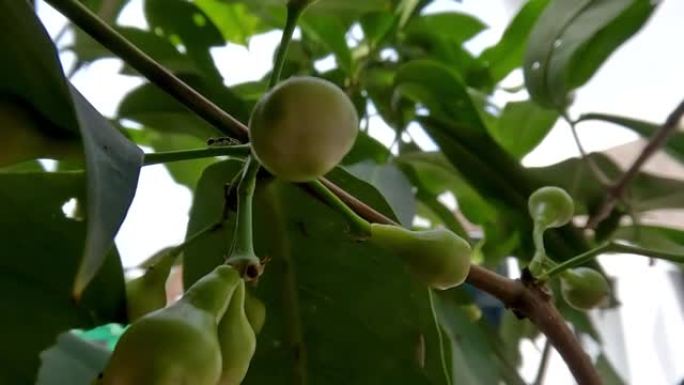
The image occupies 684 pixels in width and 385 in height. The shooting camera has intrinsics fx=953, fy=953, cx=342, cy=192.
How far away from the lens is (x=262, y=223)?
39cm

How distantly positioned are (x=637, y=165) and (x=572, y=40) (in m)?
0.09

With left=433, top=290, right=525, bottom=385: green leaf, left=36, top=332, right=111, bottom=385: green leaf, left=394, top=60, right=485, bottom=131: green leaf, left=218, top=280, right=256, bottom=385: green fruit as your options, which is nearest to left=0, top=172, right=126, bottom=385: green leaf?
left=36, top=332, right=111, bottom=385: green leaf

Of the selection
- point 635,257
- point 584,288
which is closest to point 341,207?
point 584,288

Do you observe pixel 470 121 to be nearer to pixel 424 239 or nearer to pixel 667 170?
pixel 424 239

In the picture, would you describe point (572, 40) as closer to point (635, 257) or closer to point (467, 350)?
point (467, 350)

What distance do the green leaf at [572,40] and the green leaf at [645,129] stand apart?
50 millimetres

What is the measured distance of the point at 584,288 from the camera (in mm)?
406

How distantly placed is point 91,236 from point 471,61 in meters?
0.62

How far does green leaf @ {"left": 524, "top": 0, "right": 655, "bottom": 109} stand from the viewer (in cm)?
54

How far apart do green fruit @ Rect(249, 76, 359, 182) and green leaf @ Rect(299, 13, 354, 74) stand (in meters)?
0.45

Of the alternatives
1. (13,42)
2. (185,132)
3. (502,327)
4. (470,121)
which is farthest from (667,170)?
(13,42)

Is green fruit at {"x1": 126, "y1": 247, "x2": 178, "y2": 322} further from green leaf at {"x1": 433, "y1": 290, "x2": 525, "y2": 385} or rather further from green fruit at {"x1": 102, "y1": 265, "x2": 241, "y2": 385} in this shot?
green leaf at {"x1": 433, "y1": 290, "x2": 525, "y2": 385}

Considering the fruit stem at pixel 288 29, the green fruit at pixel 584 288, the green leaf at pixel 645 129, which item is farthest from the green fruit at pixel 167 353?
the green leaf at pixel 645 129

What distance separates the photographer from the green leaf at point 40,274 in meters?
0.35
